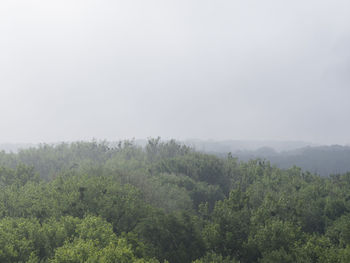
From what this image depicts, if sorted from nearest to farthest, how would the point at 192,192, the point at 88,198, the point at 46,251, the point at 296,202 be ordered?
the point at 46,251 → the point at 88,198 → the point at 296,202 → the point at 192,192

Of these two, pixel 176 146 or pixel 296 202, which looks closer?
pixel 296 202

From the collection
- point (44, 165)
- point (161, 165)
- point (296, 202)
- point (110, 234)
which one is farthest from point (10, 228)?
point (44, 165)

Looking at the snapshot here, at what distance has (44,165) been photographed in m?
92.6

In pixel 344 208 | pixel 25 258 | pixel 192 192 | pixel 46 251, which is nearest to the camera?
pixel 25 258

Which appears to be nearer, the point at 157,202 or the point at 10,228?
the point at 10,228

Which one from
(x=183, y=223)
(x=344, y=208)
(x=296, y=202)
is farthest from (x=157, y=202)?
(x=344, y=208)

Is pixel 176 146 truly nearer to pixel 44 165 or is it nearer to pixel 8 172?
pixel 44 165

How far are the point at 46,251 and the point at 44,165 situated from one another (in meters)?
72.9

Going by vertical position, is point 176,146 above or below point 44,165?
above

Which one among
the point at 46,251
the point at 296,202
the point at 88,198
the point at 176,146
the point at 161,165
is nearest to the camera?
the point at 46,251

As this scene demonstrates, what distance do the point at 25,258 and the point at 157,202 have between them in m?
30.9

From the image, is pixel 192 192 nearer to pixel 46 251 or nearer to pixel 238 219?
pixel 238 219

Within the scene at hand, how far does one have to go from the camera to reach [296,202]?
44031 mm

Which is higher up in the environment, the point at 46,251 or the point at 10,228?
the point at 10,228
